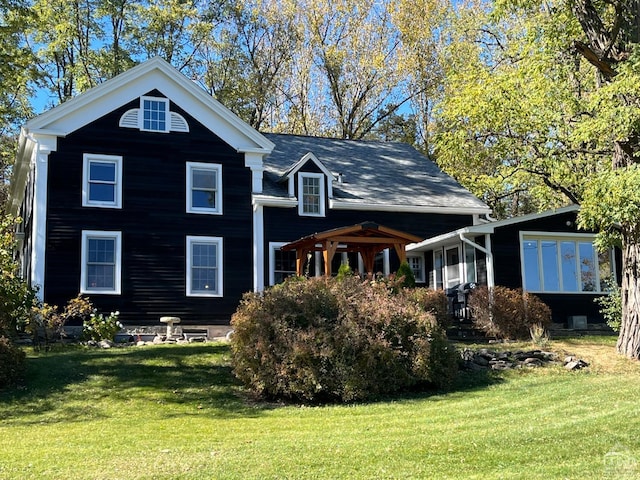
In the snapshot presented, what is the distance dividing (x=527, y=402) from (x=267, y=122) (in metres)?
29.6

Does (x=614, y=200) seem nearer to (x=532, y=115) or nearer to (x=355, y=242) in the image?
(x=532, y=115)

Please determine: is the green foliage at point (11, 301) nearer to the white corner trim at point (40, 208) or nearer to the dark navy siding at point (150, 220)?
the white corner trim at point (40, 208)

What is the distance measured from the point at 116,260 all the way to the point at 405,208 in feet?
30.4

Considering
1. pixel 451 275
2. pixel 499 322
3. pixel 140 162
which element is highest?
pixel 140 162

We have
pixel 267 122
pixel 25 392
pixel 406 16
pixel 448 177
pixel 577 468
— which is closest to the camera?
pixel 577 468

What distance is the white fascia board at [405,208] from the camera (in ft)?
71.8

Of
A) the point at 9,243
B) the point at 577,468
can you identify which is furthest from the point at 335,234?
the point at 577,468

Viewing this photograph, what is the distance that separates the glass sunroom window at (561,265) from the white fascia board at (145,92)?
859 cm

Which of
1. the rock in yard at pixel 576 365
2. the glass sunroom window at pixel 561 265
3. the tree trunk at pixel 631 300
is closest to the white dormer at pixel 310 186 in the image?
the glass sunroom window at pixel 561 265

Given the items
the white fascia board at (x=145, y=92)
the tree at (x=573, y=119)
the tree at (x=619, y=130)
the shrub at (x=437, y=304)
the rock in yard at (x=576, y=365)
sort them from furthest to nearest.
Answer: the white fascia board at (x=145, y=92), the shrub at (x=437, y=304), the rock in yard at (x=576, y=365), the tree at (x=573, y=119), the tree at (x=619, y=130)

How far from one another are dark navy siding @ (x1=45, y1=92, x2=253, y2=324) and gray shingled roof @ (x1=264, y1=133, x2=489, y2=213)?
2019mm

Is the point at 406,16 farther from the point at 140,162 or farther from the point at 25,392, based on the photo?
the point at 25,392

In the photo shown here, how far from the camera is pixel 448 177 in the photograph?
25.8m

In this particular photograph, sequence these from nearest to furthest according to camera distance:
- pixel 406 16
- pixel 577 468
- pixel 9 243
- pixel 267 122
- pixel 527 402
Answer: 1. pixel 577 468
2. pixel 527 402
3. pixel 9 243
4. pixel 406 16
5. pixel 267 122
